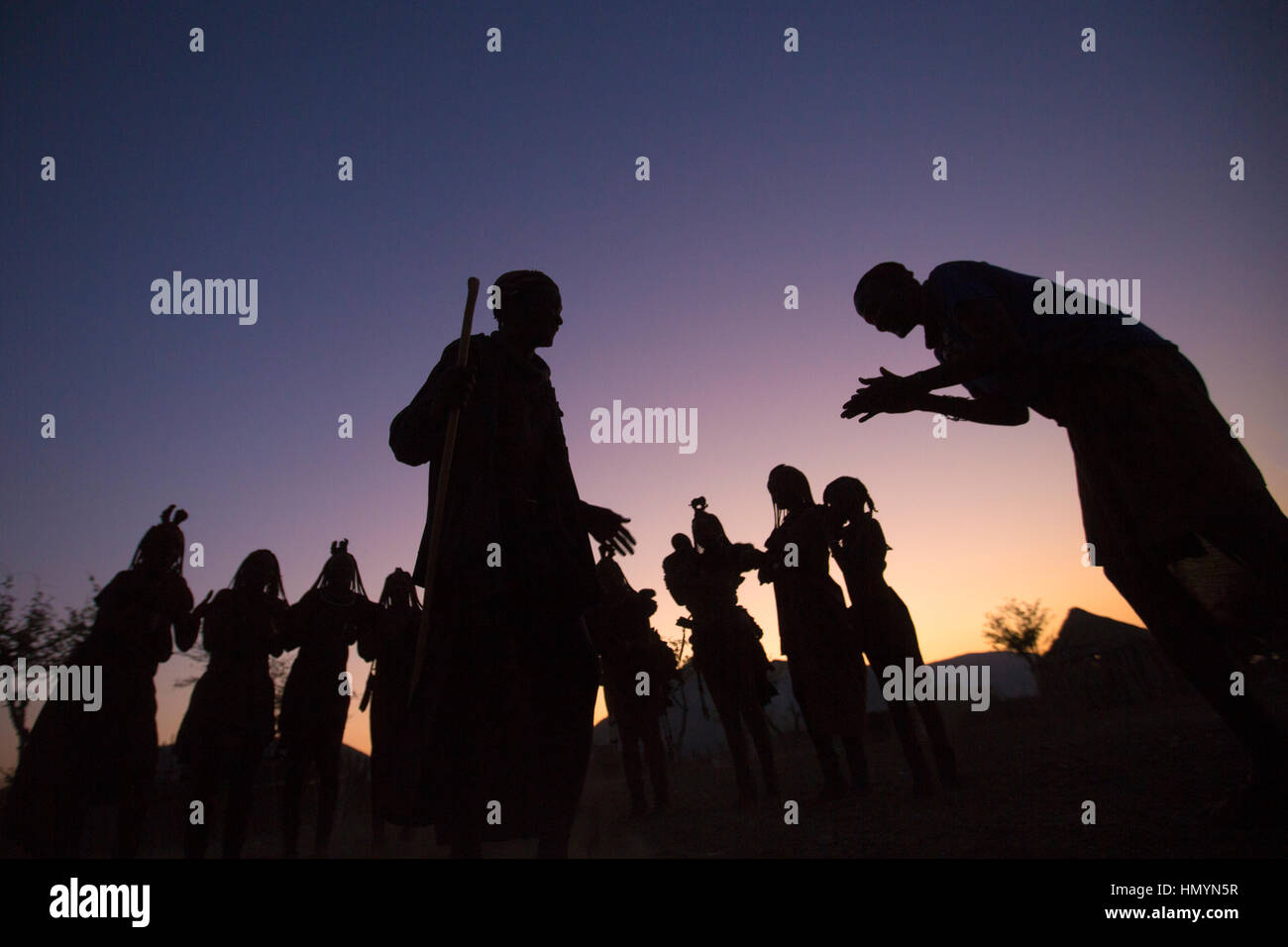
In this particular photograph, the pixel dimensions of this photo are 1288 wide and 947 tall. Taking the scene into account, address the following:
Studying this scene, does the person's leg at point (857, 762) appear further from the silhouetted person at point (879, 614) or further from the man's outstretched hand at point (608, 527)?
the man's outstretched hand at point (608, 527)

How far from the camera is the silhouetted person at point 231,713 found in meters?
4.27

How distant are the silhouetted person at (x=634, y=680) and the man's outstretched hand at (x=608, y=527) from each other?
282cm

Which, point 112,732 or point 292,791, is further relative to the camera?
point 292,791

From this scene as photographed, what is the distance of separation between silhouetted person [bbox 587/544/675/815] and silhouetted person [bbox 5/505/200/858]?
3220 mm

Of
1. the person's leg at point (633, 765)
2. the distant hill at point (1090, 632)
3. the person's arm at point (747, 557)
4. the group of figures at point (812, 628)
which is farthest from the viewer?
the distant hill at point (1090, 632)

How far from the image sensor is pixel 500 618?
2045mm

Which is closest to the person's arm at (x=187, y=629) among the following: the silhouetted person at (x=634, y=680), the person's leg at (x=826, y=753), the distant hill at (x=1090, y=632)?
the silhouetted person at (x=634, y=680)

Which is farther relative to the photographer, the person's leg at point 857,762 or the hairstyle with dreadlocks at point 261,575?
the hairstyle with dreadlocks at point 261,575

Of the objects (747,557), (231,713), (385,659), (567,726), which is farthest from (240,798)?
(747,557)

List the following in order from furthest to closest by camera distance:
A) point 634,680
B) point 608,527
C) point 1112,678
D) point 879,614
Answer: point 1112,678 → point 634,680 → point 879,614 → point 608,527

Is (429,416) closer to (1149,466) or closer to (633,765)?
(1149,466)

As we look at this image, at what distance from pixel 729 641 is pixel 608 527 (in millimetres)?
3230

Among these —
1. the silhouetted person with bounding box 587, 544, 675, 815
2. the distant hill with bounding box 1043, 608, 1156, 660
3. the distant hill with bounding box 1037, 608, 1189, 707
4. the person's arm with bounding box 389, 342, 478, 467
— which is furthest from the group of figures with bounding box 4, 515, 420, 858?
the distant hill with bounding box 1043, 608, 1156, 660
